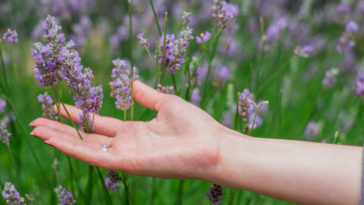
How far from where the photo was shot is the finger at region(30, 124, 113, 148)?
1140 mm

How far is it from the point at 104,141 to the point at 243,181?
21.1 inches

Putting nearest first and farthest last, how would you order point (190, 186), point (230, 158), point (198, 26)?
point (230, 158) < point (190, 186) < point (198, 26)

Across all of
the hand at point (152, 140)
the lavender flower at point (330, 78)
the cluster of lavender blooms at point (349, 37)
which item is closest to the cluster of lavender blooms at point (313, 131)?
the lavender flower at point (330, 78)

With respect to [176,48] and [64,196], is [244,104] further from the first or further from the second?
[64,196]

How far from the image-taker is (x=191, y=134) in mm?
1210

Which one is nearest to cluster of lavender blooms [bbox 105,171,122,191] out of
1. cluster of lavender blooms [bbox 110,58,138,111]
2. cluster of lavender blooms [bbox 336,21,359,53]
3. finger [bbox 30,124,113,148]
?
finger [bbox 30,124,113,148]

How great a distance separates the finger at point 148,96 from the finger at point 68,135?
8.3 inches

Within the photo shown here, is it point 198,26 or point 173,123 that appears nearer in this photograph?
point 173,123

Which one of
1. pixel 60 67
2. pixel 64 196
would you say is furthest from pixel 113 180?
pixel 60 67

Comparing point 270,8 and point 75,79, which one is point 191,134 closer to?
point 75,79

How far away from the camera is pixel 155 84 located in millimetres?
1523

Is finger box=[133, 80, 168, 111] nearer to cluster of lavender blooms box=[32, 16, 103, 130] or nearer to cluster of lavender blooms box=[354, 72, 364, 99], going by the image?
cluster of lavender blooms box=[32, 16, 103, 130]

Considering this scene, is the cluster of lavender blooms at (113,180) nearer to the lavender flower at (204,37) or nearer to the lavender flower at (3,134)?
the lavender flower at (3,134)

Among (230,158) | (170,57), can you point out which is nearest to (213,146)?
(230,158)
